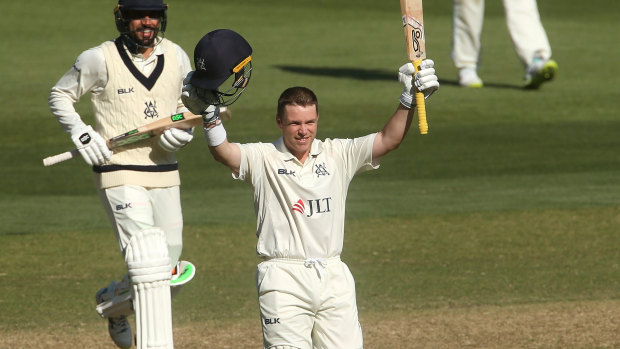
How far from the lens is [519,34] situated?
18328mm

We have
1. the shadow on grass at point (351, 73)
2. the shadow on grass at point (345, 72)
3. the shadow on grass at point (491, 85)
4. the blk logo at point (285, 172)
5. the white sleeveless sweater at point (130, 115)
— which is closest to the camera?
the blk logo at point (285, 172)

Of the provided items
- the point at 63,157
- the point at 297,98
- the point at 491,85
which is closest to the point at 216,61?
the point at 297,98

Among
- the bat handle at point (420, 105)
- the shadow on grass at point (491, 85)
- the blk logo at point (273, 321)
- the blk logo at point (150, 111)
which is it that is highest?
the bat handle at point (420, 105)

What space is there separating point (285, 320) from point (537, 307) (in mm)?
3370

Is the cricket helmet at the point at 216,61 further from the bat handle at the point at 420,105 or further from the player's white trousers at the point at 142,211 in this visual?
the player's white trousers at the point at 142,211

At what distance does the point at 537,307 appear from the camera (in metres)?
8.59

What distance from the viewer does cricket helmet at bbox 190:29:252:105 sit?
18.4 feet

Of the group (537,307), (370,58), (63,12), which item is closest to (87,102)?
(370,58)

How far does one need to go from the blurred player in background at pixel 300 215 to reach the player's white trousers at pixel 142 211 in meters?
1.36

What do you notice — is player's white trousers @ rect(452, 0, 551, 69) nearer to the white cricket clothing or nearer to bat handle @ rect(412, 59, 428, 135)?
the white cricket clothing

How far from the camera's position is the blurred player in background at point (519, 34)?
60.2ft

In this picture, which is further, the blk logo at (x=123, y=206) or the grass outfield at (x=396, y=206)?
the grass outfield at (x=396, y=206)

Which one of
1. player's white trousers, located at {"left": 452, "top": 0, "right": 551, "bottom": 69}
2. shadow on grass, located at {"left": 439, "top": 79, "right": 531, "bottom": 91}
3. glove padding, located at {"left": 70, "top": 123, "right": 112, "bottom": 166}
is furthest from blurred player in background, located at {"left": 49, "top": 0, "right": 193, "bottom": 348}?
shadow on grass, located at {"left": 439, "top": 79, "right": 531, "bottom": 91}

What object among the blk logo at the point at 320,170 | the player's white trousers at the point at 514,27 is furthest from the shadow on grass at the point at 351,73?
the blk logo at the point at 320,170
